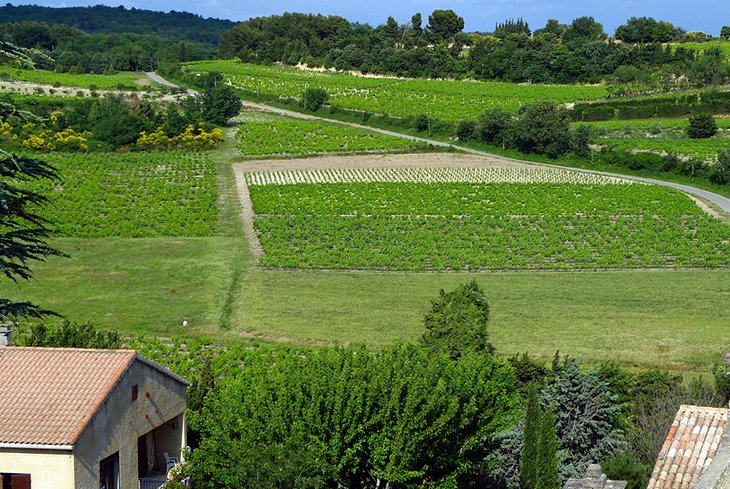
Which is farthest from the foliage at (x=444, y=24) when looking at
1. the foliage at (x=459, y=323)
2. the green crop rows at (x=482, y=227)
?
the foliage at (x=459, y=323)

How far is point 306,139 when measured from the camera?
300 ft

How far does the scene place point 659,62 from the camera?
134250 mm

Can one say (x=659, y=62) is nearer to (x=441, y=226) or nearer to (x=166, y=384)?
(x=441, y=226)

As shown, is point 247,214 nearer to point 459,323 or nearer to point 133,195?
point 133,195

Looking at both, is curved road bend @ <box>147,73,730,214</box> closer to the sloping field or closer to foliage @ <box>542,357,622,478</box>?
the sloping field

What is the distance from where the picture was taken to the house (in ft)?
55.7

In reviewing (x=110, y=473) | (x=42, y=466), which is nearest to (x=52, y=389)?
(x=42, y=466)

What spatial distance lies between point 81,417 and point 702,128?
83.9m

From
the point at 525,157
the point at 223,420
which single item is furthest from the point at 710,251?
the point at 223,420

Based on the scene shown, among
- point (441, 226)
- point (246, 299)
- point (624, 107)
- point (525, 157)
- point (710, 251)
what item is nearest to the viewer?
point (246, 299)

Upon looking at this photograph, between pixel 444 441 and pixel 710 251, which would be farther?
pixel 710 251

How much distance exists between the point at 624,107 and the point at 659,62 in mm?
30751

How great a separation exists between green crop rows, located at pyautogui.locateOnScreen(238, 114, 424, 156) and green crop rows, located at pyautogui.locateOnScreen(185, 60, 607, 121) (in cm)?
1328

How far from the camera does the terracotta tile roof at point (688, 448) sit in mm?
14211
